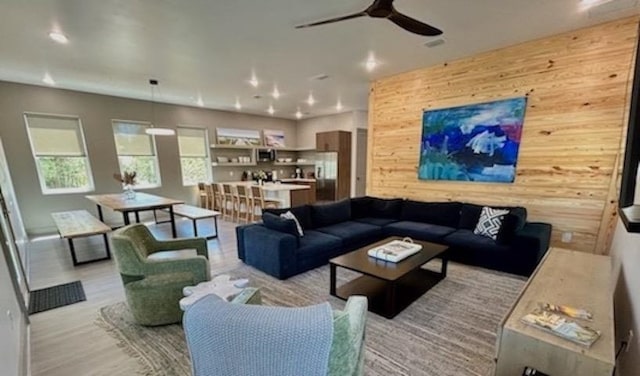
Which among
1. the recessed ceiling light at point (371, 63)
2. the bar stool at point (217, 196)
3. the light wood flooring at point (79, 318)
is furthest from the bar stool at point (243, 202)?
the recessed ceiling light at point (371, 63)

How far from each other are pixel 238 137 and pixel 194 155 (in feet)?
4.84

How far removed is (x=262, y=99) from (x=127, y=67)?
2965 mm

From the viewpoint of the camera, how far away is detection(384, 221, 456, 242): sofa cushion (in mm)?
3914

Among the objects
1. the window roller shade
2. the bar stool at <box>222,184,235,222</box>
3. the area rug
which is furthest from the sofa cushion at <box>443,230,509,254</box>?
the window roller shade

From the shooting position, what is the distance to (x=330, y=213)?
14.9 ft

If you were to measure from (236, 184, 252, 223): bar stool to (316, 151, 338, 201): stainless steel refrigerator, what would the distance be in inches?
116

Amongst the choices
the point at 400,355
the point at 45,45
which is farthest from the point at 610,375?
the point at 45,45

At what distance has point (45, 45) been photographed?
3496 mm

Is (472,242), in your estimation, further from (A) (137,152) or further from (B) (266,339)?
(A) (137,152)

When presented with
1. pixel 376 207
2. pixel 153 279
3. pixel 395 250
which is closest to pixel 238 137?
pixel 376 207

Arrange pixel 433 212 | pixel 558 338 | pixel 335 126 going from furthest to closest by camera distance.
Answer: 1. pixel 335 126
2. pixel 433 212
3. pixel 558 338

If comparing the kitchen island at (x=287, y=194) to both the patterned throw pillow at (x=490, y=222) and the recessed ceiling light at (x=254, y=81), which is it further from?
the patterned throw pillow at (x=490, y=222)

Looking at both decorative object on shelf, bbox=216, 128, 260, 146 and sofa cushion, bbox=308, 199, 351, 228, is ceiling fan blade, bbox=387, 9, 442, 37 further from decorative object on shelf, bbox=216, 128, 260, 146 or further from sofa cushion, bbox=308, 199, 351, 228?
decorative object on shelf, bbox=216, 128, 260, 146

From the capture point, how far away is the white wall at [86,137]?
5198 mm
